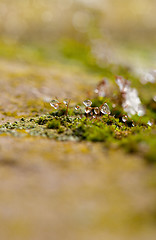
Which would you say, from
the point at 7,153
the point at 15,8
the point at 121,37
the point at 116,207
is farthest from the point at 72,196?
the point at 15,8

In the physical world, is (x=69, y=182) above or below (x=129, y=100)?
below

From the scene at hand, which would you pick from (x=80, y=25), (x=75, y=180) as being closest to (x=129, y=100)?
(x=75, y=180)

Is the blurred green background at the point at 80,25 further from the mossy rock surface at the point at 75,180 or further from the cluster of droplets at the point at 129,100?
the mossy rock surface at the point at 75,180

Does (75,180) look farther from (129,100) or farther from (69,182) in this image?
(129,100)

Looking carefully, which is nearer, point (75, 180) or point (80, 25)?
point (75, 180)

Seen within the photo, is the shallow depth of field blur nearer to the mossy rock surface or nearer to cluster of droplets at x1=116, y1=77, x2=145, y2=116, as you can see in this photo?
the mossy rock surface

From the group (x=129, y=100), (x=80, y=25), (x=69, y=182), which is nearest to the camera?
(x=69, y=182)

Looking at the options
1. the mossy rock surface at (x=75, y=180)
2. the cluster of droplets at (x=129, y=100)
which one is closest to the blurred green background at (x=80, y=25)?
the cluster of droplets at (x=129, y=100)

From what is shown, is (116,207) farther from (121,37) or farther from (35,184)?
(121,37)

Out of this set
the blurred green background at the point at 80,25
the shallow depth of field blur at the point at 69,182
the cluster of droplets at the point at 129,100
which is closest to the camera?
the shallow depth of field blur at the point at 69,182

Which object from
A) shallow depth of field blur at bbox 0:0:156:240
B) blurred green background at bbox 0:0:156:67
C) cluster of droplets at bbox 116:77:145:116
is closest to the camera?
shallow depth of field blur at bbox 0:0:156:240

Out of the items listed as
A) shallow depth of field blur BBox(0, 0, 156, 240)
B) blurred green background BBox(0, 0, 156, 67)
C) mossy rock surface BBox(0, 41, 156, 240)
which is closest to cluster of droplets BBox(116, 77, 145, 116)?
shallow depth of field blur BBox(0, 0, 156, 240)
